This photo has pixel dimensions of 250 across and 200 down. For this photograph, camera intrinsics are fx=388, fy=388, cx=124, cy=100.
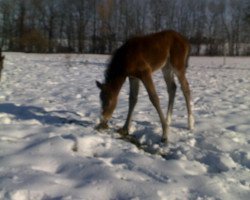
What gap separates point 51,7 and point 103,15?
895 cm

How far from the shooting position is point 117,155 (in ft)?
15.6

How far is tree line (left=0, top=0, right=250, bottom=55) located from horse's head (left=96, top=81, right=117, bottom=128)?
4487 centimetres

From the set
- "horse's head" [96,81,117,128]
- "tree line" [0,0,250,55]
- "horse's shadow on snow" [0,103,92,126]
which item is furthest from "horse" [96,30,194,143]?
"tree line" [0,0,250,55]

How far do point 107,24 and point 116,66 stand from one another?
171ft

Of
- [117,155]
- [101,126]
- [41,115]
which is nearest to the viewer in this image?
[117,155]

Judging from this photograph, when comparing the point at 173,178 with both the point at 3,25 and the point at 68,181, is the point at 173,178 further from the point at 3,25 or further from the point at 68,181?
the point at 3,25

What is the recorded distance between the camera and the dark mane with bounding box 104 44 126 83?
5.94m

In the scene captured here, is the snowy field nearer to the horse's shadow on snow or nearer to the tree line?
the horse's shadow on snow

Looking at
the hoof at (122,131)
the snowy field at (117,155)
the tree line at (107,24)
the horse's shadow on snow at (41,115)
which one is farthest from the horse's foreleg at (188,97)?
the tree line at (107,24)

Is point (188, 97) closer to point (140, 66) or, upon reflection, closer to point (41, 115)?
point (140, 66)

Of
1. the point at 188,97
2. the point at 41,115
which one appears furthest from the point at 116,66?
the point at 41,115

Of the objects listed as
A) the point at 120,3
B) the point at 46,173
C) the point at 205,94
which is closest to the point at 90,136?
the point at 46,173

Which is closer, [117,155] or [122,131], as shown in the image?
[117,155]

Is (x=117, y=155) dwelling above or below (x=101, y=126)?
below
